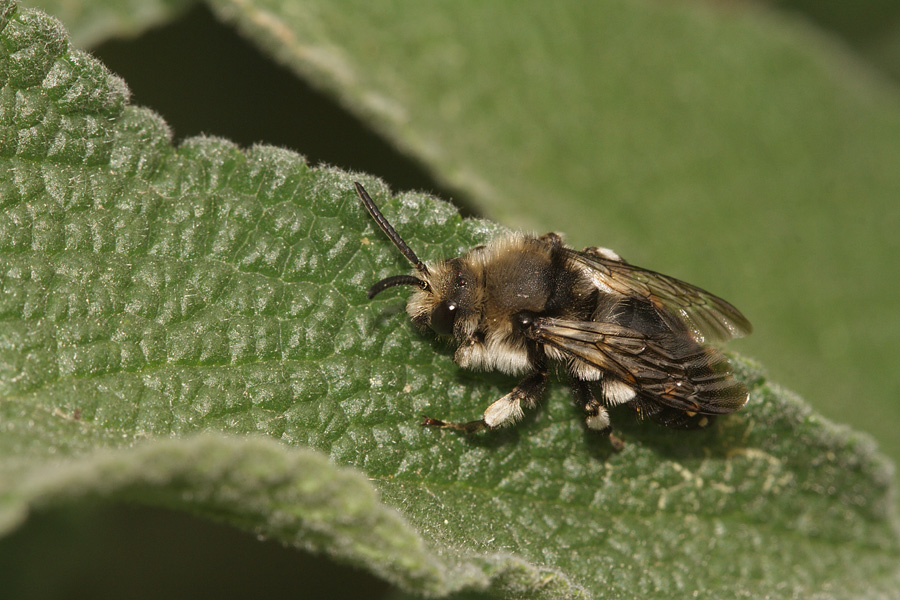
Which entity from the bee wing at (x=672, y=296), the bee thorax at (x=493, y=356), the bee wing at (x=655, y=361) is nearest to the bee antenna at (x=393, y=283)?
the bee thorax at (x=493, y=356)

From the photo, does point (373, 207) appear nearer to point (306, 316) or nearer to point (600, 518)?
→ point (306, 316)

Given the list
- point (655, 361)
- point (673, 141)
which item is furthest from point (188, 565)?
point (673, 141)

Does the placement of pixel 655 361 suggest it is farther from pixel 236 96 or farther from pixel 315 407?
pixel 236 96

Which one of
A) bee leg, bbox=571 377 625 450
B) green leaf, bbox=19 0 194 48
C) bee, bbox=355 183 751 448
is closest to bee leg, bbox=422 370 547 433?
bee, bbox=355 183 751 448

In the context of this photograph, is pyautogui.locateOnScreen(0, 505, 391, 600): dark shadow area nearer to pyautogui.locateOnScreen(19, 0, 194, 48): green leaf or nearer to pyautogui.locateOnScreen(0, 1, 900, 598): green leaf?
pyautogui.locateOnScreen(0, 1, 900, 598): green leaf

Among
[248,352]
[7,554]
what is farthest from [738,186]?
[7,554]

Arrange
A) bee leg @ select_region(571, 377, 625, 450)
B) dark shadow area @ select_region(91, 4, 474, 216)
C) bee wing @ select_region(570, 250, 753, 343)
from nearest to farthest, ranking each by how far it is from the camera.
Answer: bee leg @ select_region(571, 377, 625, 450) → bee wing @ select_region(570, 250, 753, 343) → dark shadow area @ select_region(91, 4, 474, 216)

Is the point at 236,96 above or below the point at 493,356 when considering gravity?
above
